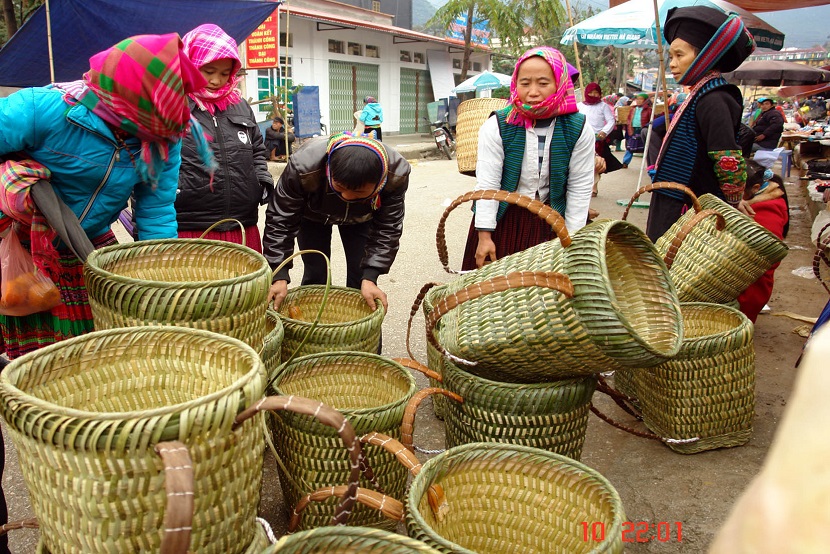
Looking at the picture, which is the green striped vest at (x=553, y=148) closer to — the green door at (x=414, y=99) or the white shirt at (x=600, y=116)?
the white shirt at (x=600, y=116)

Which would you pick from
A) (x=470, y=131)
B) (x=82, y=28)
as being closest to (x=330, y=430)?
(x=470, y=131)

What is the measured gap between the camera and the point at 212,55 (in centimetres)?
247

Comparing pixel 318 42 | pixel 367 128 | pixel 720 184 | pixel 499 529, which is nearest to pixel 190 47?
pixel 499 529

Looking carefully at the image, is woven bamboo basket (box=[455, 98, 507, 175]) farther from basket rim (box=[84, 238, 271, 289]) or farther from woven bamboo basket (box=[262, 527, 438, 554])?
woven bamboo basket (box=[262, 527, 438, 554])

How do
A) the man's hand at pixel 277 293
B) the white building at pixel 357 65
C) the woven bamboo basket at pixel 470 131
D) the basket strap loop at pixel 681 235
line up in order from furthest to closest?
the white building at pixel 357 65 → the woven bamboo basket at pixel 470 131 → the man's hand at pixel 277 293 → the basket strap loop at pixel 681 235

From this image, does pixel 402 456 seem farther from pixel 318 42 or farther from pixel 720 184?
pixel 318 42

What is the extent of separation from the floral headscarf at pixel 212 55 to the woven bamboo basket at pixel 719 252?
1834 mm

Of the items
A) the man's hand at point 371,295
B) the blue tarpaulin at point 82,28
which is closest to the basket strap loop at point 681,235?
the man's hand at point 371,295

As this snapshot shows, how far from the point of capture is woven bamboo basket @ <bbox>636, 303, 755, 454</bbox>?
2.35 meters

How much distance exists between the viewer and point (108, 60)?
1594 mm

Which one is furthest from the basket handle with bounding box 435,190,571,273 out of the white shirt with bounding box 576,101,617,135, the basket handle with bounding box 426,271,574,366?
the white shirt with bounding box 576,101,617,135

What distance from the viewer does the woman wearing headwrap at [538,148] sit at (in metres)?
2.52

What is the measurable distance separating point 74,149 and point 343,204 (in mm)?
1152

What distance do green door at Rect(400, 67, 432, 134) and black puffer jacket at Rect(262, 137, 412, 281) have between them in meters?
18.9
